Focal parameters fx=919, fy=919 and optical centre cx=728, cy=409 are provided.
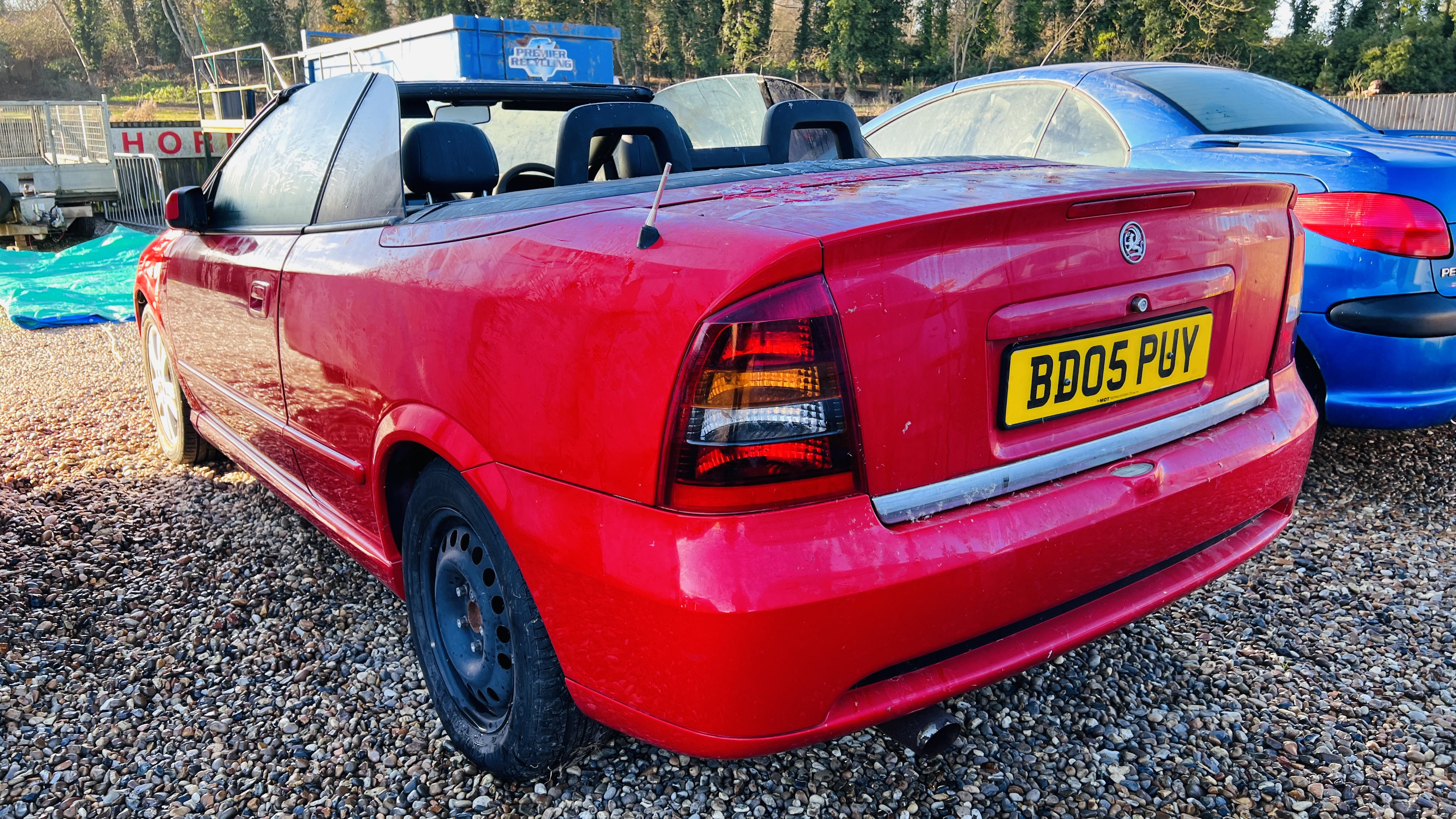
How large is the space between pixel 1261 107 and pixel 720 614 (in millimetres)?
4163

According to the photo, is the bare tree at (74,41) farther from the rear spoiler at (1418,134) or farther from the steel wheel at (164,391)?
the rear spoiler at (1418,134)

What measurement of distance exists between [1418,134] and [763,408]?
4.86 meters

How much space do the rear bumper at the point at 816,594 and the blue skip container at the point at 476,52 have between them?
516 inches

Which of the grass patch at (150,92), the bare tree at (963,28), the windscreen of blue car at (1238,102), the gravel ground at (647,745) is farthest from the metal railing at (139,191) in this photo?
the bare tree at (963,28)

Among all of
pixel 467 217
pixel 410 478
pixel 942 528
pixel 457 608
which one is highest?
pixel 467 217

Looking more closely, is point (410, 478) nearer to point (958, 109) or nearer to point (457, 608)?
point (457, 608)

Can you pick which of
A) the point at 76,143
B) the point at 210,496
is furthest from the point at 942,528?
the point at 76,143

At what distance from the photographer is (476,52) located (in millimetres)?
14578

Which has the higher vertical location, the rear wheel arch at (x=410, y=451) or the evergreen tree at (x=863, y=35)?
the evergreen tree at (x=863, y=35)

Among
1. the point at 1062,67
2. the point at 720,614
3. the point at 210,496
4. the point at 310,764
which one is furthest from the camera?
the point at 1062,67

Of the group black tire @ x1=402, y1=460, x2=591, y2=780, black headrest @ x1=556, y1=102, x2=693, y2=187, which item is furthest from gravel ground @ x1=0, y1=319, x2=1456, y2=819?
black headrest @ x1=556, y1=102, x2=693, y2=187

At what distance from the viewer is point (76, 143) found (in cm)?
1455

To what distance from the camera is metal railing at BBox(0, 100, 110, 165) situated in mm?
14109

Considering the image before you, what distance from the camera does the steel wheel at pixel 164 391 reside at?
12.5ft
